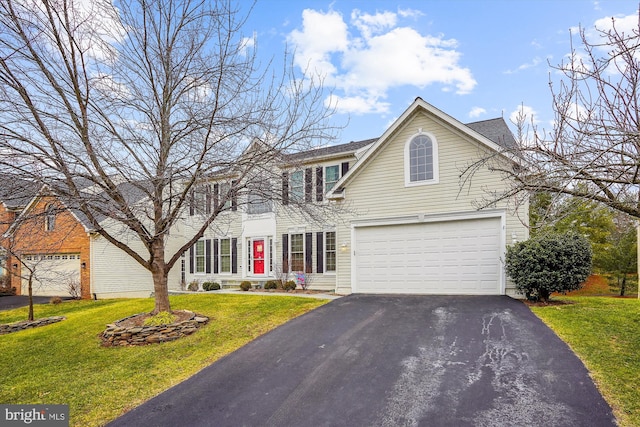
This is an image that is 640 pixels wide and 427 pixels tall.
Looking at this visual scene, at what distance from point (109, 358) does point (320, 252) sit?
9394 millimetres

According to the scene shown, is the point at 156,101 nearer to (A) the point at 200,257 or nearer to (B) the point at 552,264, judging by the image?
(B) the point at 552,264

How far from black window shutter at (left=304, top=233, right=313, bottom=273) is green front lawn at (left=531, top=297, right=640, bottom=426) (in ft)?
29.0

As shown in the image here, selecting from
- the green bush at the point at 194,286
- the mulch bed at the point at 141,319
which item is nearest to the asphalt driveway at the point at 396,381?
the mulch bed at the point at 141,319

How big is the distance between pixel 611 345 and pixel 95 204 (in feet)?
32.4

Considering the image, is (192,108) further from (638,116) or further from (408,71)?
(408,71)

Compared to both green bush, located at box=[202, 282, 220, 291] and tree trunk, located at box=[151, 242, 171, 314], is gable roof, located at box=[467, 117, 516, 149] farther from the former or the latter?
green bush, located at box=[202, 282, 220, 291]

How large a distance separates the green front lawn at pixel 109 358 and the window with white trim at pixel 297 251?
4068mm

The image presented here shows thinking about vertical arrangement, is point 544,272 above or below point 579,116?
below

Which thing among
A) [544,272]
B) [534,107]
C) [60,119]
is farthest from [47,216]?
[544,272]

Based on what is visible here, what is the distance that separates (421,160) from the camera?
A: 12.7m

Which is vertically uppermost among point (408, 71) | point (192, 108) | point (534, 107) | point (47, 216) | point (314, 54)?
point (408, 71)

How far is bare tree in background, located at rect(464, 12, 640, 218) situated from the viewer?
173 inches

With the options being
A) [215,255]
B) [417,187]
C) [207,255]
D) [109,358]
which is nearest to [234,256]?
[215,255]

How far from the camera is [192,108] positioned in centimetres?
862
